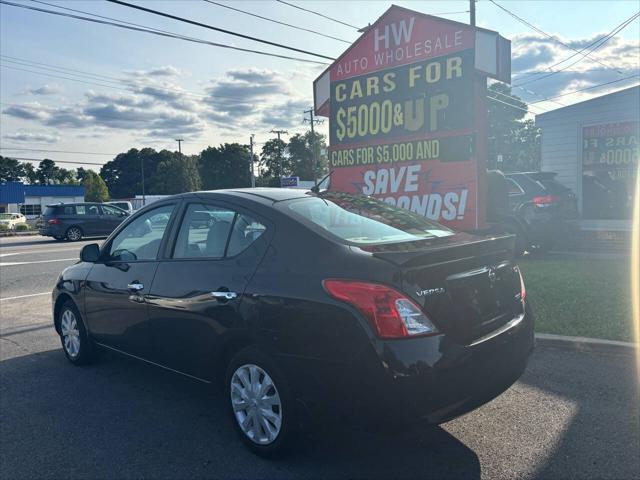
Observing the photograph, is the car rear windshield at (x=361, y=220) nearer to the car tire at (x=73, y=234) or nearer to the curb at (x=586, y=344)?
the curb at (x=586, y=344)

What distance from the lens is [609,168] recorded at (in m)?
14.8

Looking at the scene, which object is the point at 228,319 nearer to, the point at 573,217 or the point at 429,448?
the point at 429,448

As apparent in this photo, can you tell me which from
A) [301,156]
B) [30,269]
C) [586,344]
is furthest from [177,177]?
[586,344]

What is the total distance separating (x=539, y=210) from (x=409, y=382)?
9228 mm

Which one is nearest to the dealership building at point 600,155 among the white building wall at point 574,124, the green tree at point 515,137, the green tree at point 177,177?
the white building wall at point 574,124

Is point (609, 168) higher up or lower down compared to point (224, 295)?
higher up

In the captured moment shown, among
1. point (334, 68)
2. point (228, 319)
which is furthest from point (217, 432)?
point (334, 68)

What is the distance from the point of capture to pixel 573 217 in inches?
448

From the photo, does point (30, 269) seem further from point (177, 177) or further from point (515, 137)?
point (177, 177)

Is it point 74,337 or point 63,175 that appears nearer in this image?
point 74,337

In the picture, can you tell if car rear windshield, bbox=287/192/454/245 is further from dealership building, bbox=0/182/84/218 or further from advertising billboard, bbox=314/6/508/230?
dealership building, bbox=0/182/84/218

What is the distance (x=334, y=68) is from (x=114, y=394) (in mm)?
7175

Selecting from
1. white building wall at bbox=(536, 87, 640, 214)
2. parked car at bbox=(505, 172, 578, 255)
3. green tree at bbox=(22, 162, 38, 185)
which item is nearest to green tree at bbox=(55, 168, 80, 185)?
green tree at bbox=(22, 162, 38, 185)

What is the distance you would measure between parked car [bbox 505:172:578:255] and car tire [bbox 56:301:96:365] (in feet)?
27.7
